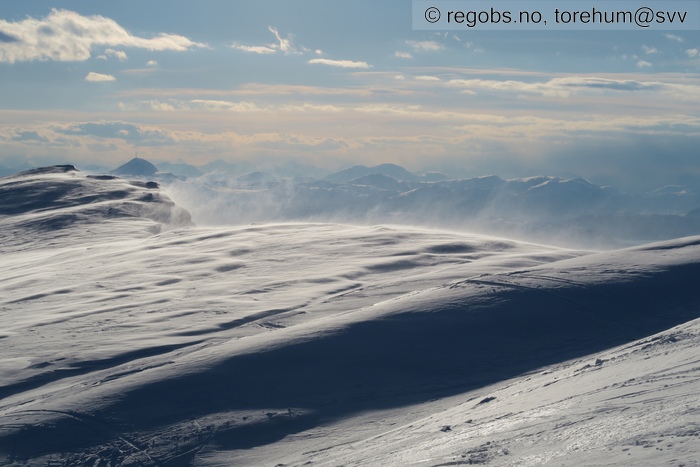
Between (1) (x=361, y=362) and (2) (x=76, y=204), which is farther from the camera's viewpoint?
(2) (x=76, y=204)

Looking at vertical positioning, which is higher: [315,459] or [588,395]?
[588,395]

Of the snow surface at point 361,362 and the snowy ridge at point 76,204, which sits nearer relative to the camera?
the snow surface at point 361,362

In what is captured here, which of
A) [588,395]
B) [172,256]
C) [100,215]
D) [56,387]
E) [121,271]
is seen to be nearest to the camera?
[588,395]

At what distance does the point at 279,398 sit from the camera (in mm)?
13008

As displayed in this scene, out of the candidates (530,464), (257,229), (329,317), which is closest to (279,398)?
(329,317)

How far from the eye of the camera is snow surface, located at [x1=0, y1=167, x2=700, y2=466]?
8.26m

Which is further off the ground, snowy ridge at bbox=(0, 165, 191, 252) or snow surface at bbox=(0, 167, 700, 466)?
snowy ridge at bbox=(0, 165, 191, 252)

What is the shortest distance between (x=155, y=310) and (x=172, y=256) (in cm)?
926

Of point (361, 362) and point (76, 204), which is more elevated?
point (76, 204)

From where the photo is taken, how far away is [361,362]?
14.2 metres

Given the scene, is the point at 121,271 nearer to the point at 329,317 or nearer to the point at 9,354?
the point at 9,354

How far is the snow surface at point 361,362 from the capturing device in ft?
A: 27.1

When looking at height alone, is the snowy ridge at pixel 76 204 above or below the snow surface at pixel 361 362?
above

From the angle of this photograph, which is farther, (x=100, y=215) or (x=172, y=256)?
(x=100, y=215)
